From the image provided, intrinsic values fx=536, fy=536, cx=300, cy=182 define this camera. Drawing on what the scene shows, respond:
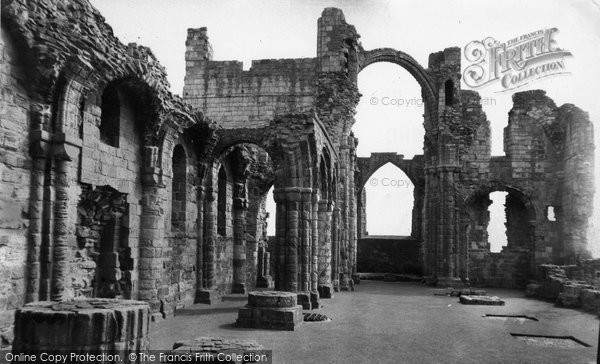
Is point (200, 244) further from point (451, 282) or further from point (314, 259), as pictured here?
point (451, 282)

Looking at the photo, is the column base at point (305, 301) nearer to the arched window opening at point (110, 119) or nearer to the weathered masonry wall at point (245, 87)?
the arched window opening at point (110, 119)

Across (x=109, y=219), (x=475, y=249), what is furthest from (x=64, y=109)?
(x=475, y=249)

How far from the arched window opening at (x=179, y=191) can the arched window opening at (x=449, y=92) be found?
13.8 m

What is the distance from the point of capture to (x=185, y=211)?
1398cm

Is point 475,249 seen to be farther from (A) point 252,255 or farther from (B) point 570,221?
(A) point 252,255

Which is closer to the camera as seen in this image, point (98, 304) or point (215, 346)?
point (98, 304)

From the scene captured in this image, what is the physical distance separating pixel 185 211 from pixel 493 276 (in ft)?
48.4

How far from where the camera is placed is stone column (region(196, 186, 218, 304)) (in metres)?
15.0

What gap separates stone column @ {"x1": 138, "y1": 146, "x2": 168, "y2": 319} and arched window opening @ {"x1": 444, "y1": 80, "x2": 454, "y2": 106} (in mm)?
15506

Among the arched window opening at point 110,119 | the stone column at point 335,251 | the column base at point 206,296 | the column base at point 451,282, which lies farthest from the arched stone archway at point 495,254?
the arched window opening at point 110,119

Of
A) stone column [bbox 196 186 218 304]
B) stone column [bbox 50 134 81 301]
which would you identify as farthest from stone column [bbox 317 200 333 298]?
stone column [bbox 50 134 81 301]

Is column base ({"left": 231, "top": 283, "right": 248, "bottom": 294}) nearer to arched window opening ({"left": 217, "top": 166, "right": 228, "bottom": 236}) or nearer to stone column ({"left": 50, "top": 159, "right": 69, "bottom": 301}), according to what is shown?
arched window opening ({"left": 217, "top": 166, "right": 228, "bottom": 236})

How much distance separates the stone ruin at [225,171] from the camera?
7848 mm

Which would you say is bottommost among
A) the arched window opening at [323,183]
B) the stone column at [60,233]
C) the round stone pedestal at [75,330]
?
the round stone pedestal at [75,330]
